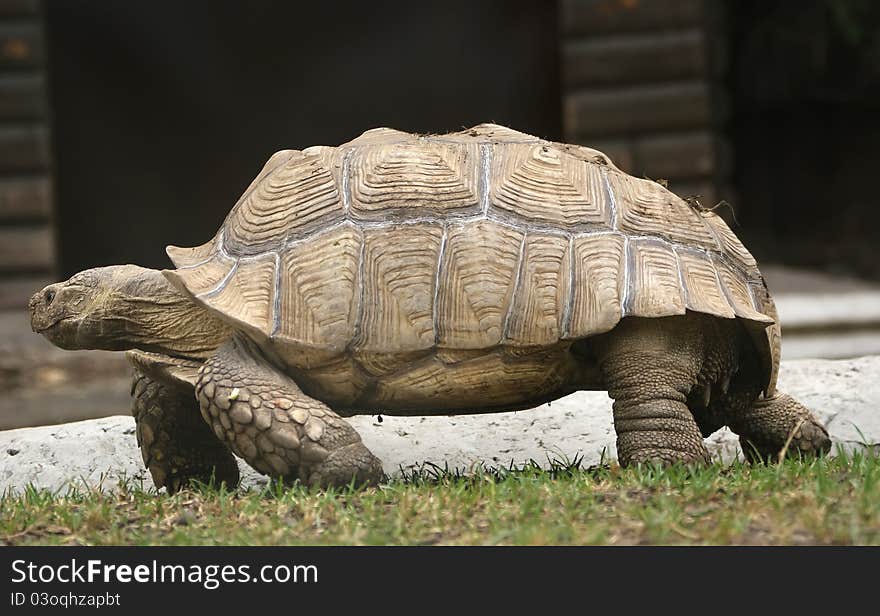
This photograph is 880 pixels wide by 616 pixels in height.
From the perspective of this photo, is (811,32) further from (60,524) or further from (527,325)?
(60,524)

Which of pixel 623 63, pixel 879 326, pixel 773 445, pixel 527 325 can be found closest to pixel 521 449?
pixel 773 445

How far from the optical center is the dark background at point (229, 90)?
41.1 ft

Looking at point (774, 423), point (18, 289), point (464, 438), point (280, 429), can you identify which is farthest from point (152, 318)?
point (18, 289)

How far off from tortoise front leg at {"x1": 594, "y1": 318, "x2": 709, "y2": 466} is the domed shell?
0.18m

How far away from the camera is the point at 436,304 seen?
425cm

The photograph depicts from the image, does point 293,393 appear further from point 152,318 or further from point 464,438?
point 464,438

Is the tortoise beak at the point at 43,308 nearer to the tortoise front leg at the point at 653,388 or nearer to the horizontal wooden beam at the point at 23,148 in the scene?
the tortoise front leg at the point at 653,388

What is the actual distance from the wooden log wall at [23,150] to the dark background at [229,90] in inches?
79.5

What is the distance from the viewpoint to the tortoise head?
15.4 feet

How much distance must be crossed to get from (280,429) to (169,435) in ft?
3.18

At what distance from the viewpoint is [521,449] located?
5.66m

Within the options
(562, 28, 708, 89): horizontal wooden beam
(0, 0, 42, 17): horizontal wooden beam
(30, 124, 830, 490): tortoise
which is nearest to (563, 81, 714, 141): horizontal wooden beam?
(562, 28, 708, 89): horizontal wooden beam
